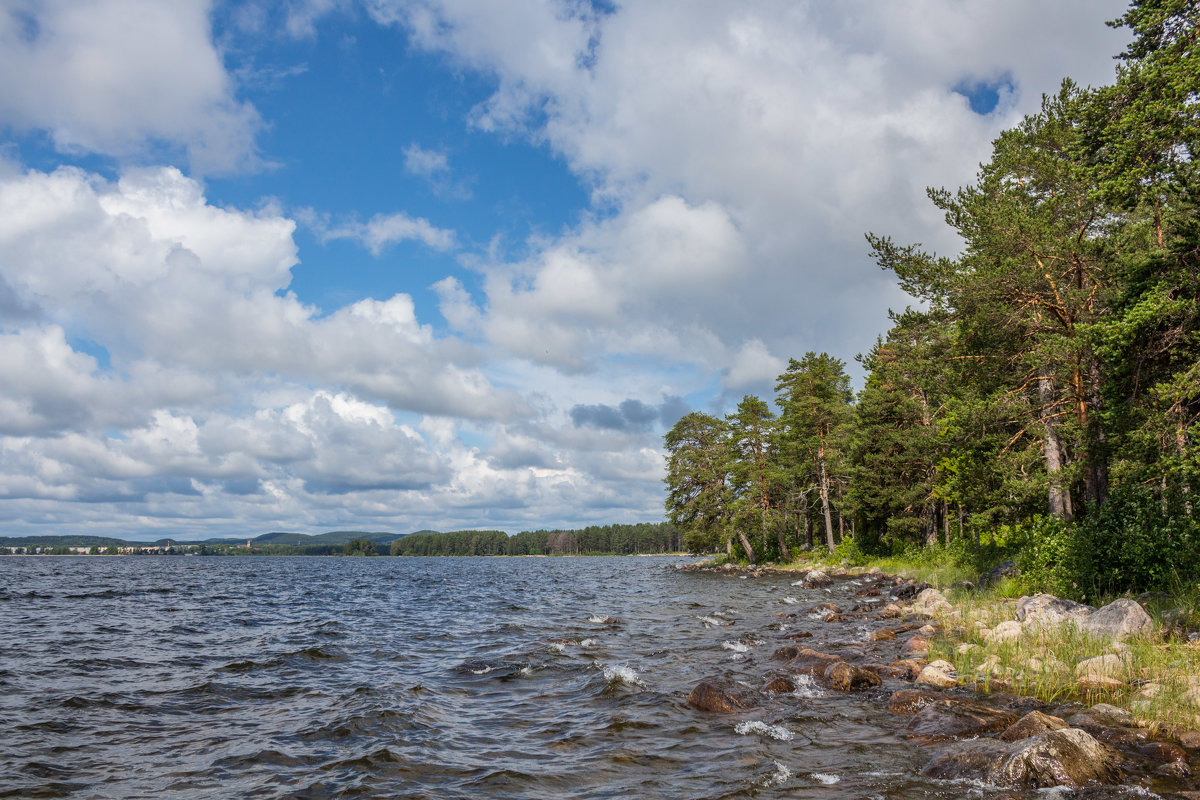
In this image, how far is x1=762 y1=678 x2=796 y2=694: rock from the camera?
494 inches

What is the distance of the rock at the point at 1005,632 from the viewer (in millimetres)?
14126

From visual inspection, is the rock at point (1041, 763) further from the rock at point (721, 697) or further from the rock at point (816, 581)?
the rock at point (816, 581)

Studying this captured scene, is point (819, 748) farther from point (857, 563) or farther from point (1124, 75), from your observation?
point (857, 563)

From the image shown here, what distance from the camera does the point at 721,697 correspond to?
11.8m

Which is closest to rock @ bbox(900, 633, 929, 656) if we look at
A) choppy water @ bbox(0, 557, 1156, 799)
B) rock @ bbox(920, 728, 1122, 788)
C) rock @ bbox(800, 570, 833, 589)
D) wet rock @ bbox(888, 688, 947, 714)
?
choppy water @ bbox(0, 557, 1156, 799)

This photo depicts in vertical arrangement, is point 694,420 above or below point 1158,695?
above

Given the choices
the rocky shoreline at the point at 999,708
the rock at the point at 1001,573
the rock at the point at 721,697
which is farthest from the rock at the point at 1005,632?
the rock at the point at 1001,573

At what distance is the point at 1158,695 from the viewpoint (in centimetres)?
912

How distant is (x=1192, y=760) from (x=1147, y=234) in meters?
16.5

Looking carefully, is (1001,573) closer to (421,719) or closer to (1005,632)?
(1005,632)

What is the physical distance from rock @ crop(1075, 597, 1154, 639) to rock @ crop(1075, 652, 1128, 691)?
5.42ft

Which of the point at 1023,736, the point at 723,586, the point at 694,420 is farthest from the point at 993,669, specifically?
the point at 694,420

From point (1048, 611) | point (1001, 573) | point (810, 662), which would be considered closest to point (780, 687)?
point (810, 662)

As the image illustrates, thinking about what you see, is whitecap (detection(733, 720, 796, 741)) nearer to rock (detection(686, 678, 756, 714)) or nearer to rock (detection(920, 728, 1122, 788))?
rock (detection(686, 678, 756, 714))
